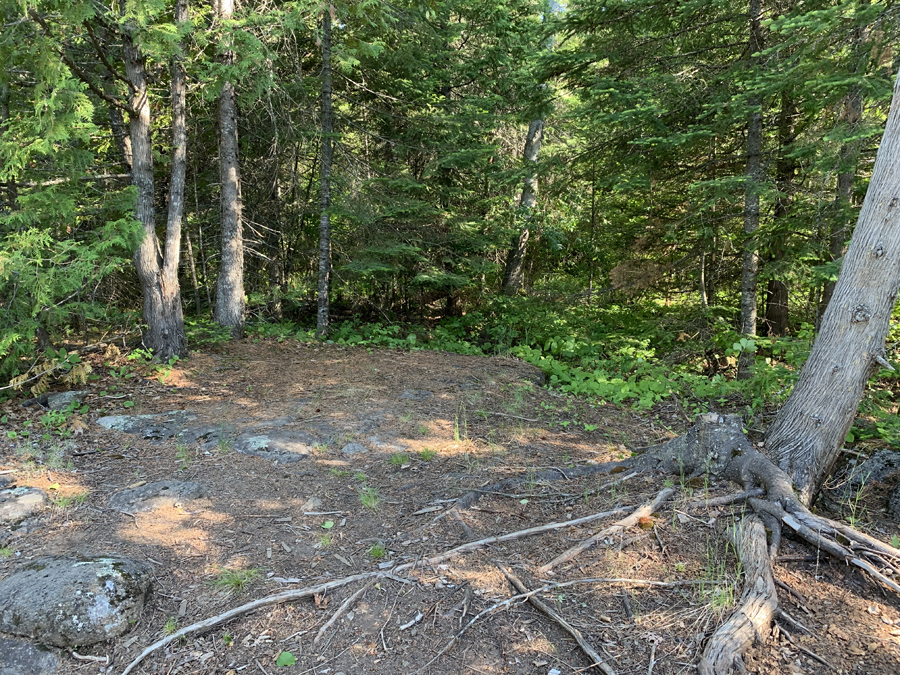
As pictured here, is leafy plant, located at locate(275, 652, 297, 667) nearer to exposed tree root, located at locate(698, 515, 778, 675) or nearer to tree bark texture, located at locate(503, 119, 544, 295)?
exposed tree root, located at locate(698, 515, 778, 675)

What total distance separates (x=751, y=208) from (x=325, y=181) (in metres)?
7.58

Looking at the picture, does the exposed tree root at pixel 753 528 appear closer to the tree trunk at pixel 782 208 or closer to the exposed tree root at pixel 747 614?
the exposed tree root at pixel 747 614

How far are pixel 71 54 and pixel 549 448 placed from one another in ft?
30.6

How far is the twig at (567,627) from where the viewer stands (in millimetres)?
2371

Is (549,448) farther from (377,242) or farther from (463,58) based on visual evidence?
(463,58)

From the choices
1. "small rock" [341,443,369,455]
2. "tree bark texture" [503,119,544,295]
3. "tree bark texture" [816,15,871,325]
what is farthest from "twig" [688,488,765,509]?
"tree bark texture" [503,119,544,295]

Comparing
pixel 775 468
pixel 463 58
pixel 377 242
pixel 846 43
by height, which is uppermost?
pixel 463 58

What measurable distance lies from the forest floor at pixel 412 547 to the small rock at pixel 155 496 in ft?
0.29

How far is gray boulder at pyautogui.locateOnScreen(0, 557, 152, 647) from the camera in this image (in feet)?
Result: 9.09

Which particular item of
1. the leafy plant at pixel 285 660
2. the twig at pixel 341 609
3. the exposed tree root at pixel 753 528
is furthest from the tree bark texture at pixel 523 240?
the leafy plant at pixel 285 660

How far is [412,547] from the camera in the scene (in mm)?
3428

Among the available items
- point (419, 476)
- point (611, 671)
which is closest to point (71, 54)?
point (419, 476)

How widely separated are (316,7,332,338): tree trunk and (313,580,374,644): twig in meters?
7.97

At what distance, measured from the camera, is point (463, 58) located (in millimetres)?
11781
